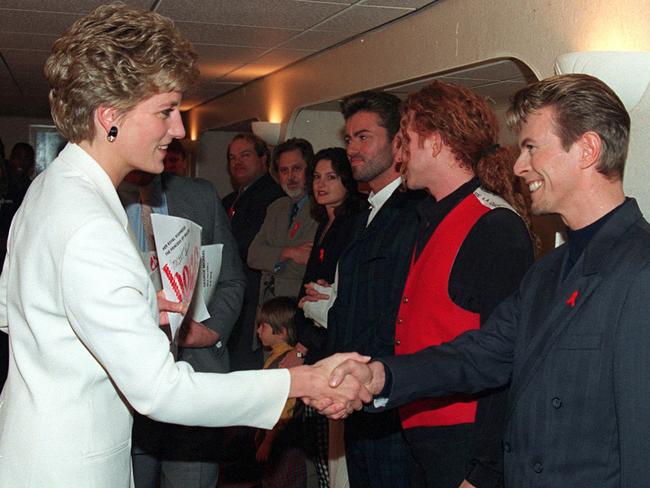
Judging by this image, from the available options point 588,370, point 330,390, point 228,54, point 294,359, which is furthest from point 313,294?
point 228,54

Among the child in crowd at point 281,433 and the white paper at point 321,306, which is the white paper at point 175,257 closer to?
the white paper at point 321,306

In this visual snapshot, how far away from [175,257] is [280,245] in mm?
3020

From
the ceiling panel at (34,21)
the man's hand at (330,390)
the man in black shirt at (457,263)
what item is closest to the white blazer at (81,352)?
the man's hand at (330,390)

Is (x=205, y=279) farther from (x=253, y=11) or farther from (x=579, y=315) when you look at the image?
(x=253, y=11)

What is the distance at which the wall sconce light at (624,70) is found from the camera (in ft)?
8.89

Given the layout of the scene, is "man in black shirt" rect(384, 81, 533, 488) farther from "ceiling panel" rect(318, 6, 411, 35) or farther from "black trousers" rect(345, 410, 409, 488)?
"ceiling panel" rect(318, 6, 411, 35)

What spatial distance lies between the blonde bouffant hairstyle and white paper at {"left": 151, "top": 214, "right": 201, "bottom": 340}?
0.37 metres

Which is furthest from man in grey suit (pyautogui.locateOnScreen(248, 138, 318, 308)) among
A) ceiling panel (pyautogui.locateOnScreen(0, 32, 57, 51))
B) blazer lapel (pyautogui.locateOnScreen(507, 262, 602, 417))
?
blazer lapel (pyautogui.locateOnScreen(507, 262, 602, 417))

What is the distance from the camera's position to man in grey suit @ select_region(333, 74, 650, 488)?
176 cm

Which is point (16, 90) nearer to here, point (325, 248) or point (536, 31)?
point (325, 248)

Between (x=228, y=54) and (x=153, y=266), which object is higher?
(x=228, y=54)

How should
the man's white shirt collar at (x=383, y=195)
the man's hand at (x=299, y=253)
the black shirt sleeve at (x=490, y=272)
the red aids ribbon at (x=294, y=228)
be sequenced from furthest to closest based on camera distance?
the red aids ribbon at (x=294, y=228)
the man's hand at (x=299, y=253)
the man's white shirt collar at (x=383, y=195)
the black shirt sleeve at (x=490, y=272)

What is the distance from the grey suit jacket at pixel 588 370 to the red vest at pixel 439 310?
0.49 meters

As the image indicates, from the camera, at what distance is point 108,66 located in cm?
185
